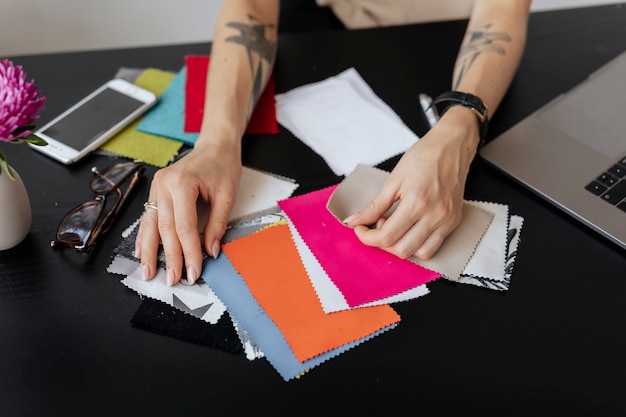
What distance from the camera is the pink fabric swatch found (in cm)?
77

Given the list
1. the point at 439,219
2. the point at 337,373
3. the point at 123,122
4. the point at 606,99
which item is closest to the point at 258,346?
the point at 337,373

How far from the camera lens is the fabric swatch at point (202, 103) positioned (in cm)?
102

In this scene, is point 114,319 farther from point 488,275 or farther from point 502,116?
point 502,116

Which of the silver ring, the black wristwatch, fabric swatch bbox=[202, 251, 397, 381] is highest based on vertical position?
the black wristwatch

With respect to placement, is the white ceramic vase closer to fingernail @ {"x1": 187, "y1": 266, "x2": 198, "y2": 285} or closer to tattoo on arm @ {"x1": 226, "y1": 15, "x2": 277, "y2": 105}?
fingernail @ {"x1": 187, "y1": 266, "x2": 198, "y2": 285}

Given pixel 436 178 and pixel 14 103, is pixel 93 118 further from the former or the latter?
pixel 436 178

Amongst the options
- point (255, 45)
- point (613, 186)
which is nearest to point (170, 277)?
point (255, 45)

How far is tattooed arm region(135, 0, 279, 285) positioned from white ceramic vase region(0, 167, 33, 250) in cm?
16

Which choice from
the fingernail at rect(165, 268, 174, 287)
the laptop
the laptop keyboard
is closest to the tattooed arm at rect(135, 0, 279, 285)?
the fingernail at rect(165, 268, 174, 287)

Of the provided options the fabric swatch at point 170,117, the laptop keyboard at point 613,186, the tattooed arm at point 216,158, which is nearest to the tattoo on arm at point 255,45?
the tattooed arm at point 216,158

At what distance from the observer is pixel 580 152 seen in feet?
3.08

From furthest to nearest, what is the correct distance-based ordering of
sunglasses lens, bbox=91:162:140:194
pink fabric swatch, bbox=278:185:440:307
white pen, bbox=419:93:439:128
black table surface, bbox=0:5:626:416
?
white pen, bbox=419:93:439:128 < sunglasses lens, bbox=91:162:140:194 < pink fabric swatch, bbox=278:185:440:307 < black table surface, bbox=0:5:626:416

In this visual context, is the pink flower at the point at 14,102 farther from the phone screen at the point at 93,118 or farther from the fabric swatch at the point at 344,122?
the fabric swatch at the point at 344,122

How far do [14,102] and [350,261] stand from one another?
45 cm
